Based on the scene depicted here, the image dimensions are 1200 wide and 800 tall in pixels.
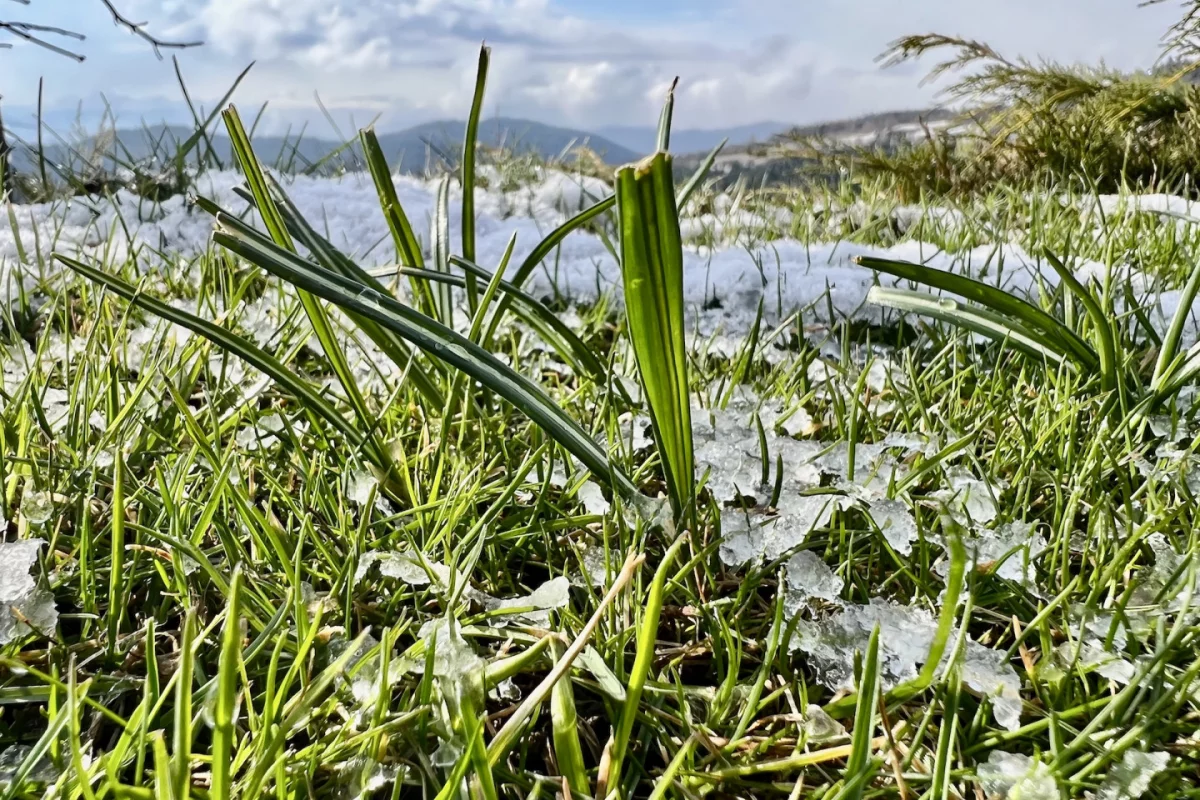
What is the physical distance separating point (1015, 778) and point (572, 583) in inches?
17.8

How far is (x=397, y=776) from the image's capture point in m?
0.62

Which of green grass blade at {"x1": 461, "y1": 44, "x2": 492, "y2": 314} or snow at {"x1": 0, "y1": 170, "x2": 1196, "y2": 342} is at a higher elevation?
green grass blade at {"x1": 461, "y1": 44, "x2": 492, "y2": 314}

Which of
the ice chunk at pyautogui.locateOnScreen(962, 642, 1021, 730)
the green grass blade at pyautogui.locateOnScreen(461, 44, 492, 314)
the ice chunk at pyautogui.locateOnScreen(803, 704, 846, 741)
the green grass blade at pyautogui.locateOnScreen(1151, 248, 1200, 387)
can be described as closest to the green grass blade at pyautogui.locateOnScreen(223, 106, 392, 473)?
the green grass blade at pyautogui.locateOnScreen(461, 44, 492, 314)

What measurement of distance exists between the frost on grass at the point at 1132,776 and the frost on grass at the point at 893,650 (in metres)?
0.08

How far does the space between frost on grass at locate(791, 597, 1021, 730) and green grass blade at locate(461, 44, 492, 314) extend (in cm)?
72

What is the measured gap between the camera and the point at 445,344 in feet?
2.84

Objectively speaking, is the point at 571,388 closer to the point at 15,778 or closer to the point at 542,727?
the point at 542,727

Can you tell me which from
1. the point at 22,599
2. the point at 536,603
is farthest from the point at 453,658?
the point at 22,599

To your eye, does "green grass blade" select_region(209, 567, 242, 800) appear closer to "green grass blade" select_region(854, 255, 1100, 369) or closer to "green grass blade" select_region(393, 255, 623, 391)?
"green grass blade" select_region(393, 255, 623, 391)

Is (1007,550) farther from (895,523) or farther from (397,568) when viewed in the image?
(397,568)

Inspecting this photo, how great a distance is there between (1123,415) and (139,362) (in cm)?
158

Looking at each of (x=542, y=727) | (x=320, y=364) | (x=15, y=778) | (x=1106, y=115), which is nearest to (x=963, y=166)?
(x=1106, y=115)

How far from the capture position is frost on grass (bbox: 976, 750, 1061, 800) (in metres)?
0.60

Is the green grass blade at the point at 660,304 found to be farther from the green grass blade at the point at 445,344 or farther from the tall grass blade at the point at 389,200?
the tall grass blade at the point at 389,200
